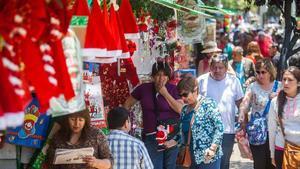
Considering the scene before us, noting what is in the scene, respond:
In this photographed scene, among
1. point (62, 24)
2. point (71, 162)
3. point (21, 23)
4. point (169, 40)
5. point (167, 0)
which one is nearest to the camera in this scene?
point (21, 23)

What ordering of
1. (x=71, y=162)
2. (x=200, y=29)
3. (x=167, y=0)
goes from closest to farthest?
(x=71, y=162) < (x=167, y=0) < (x=200, y=29)

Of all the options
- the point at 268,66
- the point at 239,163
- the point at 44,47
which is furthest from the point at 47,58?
the point at 239,163

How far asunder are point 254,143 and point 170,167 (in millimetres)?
1035

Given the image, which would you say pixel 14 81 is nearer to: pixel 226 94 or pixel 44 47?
pixel 44 47

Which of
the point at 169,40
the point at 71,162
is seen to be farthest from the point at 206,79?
the point at 71,162

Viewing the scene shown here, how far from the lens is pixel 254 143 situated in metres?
7.28

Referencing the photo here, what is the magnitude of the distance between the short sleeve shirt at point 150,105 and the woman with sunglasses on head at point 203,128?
0.62m

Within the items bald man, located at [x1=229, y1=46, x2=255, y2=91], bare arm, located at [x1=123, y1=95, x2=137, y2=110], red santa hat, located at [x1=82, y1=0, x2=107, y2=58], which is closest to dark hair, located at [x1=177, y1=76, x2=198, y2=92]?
bare arm, located at [x1=123, y1=95, x2=137, y2=110]

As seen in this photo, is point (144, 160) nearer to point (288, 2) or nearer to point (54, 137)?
point (54, 137)

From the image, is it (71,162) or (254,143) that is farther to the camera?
(254,143)

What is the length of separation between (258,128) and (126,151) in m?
2.38

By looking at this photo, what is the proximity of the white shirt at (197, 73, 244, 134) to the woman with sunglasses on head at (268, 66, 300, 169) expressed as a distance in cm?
93

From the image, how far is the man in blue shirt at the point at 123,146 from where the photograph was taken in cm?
535

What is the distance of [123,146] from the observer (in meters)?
5.36
